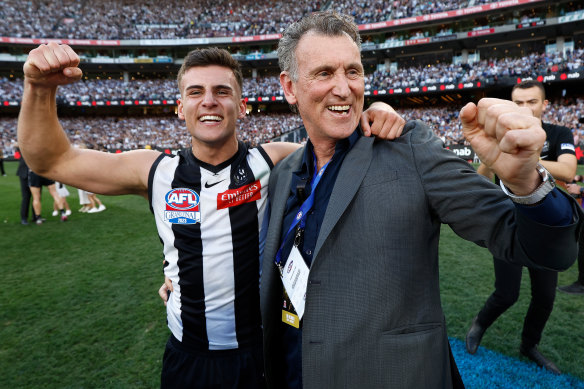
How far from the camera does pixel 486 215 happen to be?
105 cm

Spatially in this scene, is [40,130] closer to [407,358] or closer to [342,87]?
[342,87]

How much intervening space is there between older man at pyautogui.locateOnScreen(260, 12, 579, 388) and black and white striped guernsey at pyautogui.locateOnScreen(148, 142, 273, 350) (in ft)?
1.46

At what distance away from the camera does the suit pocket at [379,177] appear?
1194 mm

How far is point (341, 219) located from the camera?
1.21m

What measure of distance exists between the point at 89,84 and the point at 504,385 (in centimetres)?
4639

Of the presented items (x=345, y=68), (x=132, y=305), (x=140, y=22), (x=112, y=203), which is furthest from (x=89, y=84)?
(x=345, y=68)

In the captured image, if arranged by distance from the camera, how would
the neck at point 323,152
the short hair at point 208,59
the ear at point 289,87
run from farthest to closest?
the short hair at point 208,59 → the ear at point 289,87 → the neck at point 323,152

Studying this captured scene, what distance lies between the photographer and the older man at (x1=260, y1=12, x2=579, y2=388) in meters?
0.91

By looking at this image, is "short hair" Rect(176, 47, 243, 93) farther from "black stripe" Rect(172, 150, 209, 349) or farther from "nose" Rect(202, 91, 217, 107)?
"black stripe" Rect(172, 150, 209, 349)

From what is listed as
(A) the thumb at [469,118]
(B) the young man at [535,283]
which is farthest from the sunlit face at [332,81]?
(B) the young man at [535,283]

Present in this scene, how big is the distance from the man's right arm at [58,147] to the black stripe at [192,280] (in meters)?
0.39

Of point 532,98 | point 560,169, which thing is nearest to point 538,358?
point 560,169

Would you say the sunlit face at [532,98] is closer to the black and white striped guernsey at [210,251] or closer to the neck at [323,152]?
the neck at [323,152]

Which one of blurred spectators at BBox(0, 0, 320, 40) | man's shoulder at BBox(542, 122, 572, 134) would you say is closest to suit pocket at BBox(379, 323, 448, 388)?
man's shoulder at BBox(542, 122, 572, 134)
